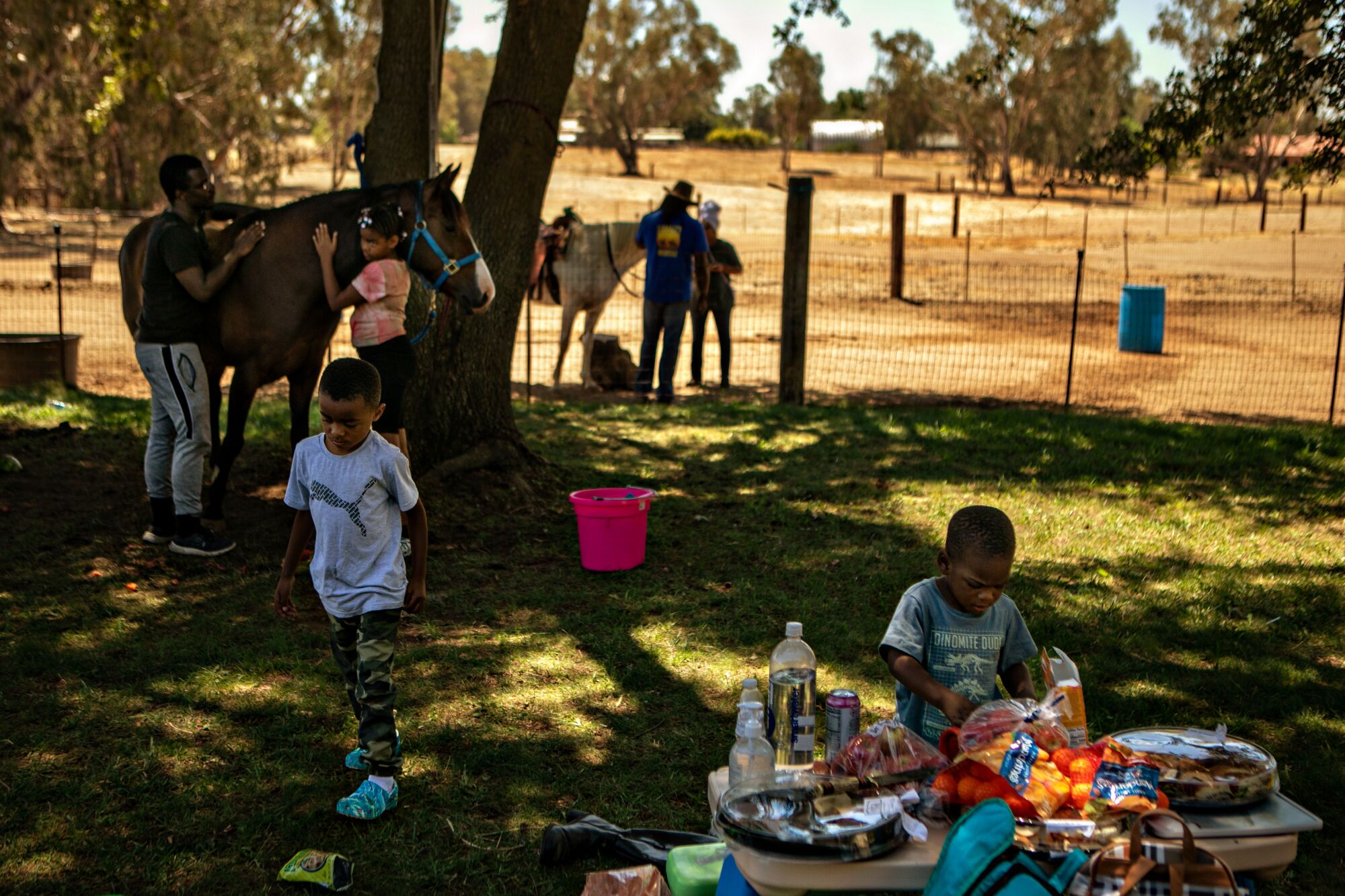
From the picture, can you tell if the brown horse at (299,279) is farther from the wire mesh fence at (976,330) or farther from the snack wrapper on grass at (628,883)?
the snack wrapper on grass at (628,883)

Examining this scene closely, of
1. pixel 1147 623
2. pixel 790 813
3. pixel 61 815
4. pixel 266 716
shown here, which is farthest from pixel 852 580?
→ pixel 61 815

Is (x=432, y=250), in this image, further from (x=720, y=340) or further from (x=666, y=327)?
(x=720, y=340)

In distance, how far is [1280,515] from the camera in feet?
24.1

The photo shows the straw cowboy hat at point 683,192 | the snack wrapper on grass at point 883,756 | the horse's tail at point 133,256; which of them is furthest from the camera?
the straw cowboy hat at point 683,192

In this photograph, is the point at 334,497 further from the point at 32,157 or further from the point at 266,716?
the point at 32,157

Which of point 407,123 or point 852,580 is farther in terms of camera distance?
point 407,123

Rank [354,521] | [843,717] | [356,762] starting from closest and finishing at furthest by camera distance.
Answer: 1. [843,717]
2. [354,521]
3. [356,762]

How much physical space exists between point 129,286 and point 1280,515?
25.6ft

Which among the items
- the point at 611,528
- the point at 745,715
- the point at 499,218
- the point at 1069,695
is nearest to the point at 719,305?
the point at 499,218

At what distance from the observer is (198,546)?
6211mm

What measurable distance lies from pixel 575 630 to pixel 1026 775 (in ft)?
9.84

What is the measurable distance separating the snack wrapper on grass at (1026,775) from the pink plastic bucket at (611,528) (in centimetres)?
339

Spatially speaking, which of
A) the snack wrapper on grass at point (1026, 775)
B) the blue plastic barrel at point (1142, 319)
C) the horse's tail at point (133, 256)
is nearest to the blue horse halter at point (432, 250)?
the horse's tail at point (133, 256)

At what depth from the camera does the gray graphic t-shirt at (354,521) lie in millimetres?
3705
